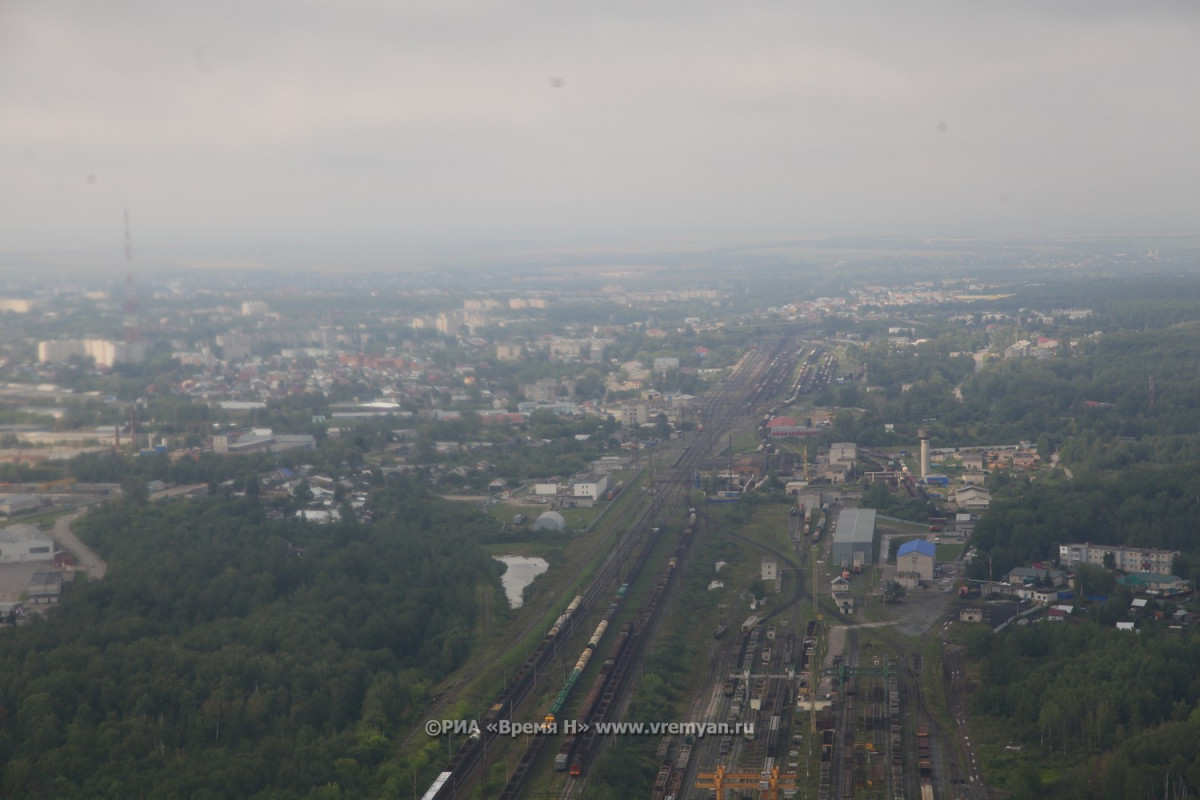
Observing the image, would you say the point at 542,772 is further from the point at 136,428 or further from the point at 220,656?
the point at 136,428

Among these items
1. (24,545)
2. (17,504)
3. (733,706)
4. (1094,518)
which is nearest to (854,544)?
(1094,518)

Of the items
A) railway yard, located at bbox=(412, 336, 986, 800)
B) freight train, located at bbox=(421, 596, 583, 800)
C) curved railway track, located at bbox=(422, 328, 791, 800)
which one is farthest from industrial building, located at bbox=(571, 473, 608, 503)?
freight train, located at bbox=(421, 596, 583, 800)

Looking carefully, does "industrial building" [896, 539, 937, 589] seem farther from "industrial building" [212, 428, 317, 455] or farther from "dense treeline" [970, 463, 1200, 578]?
"industrial building" [212, 428, 317, 455]

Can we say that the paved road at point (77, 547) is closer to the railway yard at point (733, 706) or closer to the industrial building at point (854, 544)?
the railway yard at point (733, 706)

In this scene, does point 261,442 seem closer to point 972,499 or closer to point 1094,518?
point 972,499

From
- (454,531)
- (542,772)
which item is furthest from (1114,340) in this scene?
(542,772)

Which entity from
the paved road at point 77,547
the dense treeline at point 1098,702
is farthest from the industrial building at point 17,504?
the dense treeline at point 1098,702

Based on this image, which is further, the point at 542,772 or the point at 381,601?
the point at 381,601

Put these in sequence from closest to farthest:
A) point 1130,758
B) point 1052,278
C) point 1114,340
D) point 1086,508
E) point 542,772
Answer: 1. point 1130,758
2. point 542,772
3. point 1086,508
4. point 1114,340
5. point 1052,278
